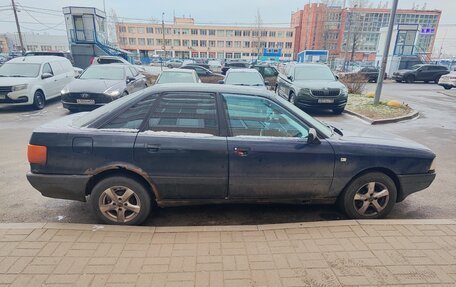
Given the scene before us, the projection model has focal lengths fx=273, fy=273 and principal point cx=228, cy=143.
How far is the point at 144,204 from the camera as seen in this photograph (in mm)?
3070

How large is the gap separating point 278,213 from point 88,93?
749 centimetres

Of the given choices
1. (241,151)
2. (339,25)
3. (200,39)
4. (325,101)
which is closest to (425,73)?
(325,101)

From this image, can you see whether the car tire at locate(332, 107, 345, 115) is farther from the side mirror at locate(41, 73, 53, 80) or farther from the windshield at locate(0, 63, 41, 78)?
the windshield at locate(0, 63, 41, 78)

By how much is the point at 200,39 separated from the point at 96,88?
87368mm

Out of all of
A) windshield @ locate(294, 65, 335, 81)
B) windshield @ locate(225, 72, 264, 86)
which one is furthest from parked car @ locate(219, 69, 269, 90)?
windshield @ locate(294, 65, 335, 81)

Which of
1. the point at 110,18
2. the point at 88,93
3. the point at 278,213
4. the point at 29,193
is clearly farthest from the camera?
the point at 110,18

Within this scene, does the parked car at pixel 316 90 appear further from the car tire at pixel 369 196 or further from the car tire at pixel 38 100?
the car tire at pixel 38 100

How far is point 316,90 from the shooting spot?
9406mm

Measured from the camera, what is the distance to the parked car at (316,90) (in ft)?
31.0

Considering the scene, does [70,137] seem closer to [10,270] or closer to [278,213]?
[10,270]

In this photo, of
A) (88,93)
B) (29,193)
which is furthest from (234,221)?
(88,93)

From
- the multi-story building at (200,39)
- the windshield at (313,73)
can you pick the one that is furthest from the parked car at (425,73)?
the multi-story building at (200,39)

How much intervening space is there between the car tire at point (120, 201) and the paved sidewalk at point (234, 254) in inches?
6.3

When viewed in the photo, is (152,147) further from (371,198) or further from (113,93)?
(113,93)
